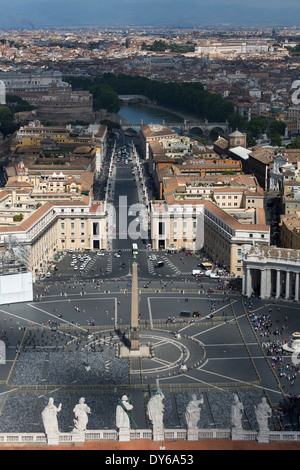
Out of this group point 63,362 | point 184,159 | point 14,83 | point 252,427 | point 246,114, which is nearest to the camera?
point 252,427

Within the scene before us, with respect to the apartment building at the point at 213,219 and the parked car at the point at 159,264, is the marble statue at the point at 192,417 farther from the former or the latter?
the parked car at the point at 159,264

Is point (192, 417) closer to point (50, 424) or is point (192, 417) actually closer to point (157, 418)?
point (157, 418)

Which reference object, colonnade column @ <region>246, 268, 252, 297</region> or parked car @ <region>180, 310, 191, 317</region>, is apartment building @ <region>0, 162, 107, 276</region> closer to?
parked car @ <region>180, 310, 191, 317</region>

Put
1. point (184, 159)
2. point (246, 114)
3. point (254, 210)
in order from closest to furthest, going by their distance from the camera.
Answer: point (254, 210)
point (184, 159)
point (246, 114)

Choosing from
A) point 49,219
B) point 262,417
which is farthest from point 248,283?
point 262,417

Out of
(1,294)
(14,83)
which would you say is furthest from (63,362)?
(14,83)

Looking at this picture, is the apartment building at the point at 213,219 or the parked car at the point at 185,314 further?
the apartment building at the point at 213,219

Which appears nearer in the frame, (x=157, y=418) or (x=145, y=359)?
(x=157, y=418)

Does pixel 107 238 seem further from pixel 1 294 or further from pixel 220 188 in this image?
pixel 1 294

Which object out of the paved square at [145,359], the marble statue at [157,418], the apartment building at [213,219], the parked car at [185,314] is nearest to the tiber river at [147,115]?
the apartment building at [213,219]

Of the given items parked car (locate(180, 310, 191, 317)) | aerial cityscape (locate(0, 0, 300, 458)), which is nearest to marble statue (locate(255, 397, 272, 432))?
aerial cityscape (locate(0, 0, 300, 458))

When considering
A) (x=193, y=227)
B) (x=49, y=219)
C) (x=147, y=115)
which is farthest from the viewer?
(x=147, y=115)
